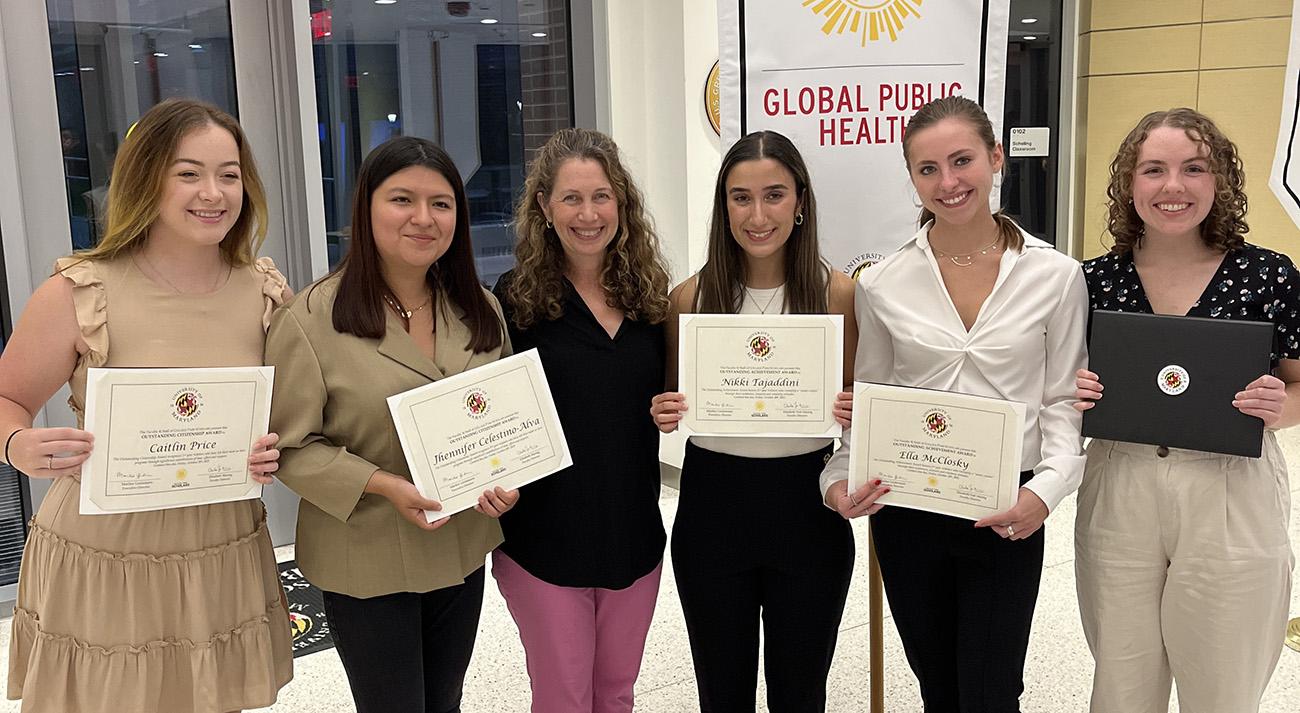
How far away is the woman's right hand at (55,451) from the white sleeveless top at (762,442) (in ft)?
3.87

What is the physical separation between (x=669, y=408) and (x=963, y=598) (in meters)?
0.72

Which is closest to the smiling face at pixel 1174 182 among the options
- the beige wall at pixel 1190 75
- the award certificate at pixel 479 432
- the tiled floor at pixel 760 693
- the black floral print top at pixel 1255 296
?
the black floral print top at pixel 1255 296

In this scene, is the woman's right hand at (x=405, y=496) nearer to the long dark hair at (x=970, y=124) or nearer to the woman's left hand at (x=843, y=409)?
→ the woman's left hand at (x=843, y=409)

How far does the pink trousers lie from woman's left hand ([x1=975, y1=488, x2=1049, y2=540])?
70cm

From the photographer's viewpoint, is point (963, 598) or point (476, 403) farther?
point (963, 598)

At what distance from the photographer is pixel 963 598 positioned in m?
2.14

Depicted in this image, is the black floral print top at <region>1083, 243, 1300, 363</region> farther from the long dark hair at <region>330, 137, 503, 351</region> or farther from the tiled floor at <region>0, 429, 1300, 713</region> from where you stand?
the tiled floor at <region>0, 429, 1300, 713</region>

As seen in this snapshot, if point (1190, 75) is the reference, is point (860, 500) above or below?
below

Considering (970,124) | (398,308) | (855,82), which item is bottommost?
(398,308)

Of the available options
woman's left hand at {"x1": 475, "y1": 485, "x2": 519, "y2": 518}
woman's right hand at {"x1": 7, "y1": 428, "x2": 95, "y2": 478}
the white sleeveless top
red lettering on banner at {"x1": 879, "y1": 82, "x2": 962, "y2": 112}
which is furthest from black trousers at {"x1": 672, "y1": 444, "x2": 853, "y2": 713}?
woman's right hand at {"x1": 7, "y1": 428, "x2": 95, "y2": 478}

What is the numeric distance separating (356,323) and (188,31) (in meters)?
2.68

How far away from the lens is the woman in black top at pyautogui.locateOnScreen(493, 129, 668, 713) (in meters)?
2.15

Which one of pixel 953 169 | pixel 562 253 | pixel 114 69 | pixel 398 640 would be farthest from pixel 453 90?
pixel 398 640

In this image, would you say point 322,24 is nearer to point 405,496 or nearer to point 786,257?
point 786,257
